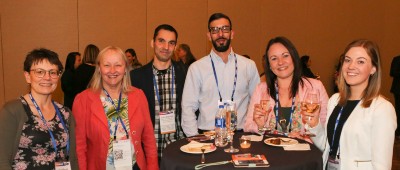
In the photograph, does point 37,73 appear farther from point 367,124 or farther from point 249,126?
point 367,124

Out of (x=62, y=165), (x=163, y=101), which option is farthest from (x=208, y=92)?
(x=62, y=165)

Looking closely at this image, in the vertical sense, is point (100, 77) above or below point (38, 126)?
above

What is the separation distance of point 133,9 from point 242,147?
626cm

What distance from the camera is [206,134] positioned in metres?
2.92

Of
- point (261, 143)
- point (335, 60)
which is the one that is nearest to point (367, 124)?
point (261, 143)

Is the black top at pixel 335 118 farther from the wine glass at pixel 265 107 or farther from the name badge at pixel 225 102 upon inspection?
the name badge at pixel 225 102

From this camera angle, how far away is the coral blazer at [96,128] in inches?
112

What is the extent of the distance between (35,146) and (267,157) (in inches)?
58.7

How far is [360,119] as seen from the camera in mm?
2270

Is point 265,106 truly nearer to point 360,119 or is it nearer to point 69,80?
point 360,119

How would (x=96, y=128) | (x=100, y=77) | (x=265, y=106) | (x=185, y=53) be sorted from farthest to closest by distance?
(x=185, y=53) < (x=100, y=77) < (x=96, y=128) < (x=265, y=106)

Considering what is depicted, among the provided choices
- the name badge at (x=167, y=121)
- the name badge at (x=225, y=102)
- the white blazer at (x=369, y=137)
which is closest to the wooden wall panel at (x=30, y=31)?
the name badge at (x=167, y=121)

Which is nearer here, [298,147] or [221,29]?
[298,147]

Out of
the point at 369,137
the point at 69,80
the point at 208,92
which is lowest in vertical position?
the point at 369,137
